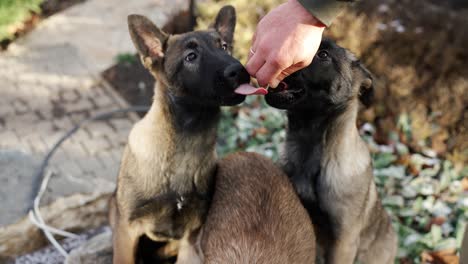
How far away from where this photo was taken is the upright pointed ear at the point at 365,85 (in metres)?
3.20

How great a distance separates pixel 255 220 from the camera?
9.41 feet

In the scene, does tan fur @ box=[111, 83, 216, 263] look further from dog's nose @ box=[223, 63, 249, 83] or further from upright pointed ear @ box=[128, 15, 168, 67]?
dog's nose @ box=[223, 63, 249, 83]

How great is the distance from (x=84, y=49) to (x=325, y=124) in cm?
554

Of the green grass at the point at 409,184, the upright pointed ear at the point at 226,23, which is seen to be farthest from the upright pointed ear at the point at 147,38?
the green grass at the point at 409,184

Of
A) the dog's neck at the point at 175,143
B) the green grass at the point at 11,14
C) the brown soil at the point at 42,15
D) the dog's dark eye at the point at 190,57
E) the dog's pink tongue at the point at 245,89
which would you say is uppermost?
the dog's dark eye at the point at 190,57

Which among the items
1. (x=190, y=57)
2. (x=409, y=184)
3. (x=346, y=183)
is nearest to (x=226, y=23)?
(x=190, y=57)

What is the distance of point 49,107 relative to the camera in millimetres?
6250

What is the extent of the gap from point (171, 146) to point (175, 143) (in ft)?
0.10

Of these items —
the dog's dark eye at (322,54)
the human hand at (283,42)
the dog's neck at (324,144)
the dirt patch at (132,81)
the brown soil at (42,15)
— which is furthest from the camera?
the brown soil at (42,15)

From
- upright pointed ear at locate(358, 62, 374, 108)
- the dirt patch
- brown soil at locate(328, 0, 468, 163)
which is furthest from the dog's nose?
the dirt patch

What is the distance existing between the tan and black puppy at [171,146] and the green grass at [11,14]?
538 cm

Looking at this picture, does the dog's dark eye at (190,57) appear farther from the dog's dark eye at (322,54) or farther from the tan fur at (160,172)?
the dog's dark eye at (322,54)

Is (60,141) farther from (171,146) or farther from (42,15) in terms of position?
(42,15)

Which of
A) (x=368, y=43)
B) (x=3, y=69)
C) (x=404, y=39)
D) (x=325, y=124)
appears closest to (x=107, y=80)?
(x=3, y=69)
